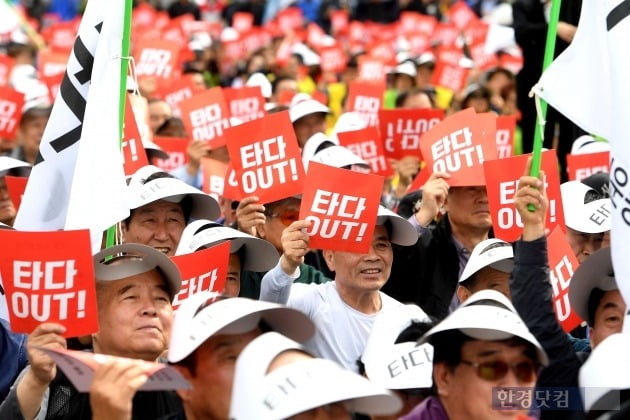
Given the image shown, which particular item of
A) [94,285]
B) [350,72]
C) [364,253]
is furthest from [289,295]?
[350,72]

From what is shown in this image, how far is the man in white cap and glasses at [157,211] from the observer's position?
7.32 m

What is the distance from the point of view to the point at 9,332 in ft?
19.9

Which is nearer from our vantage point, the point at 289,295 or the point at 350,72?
the point at 289,295

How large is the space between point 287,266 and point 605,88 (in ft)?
5.49

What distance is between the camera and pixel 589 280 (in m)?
5.49

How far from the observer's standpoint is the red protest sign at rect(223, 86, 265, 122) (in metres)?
11.6

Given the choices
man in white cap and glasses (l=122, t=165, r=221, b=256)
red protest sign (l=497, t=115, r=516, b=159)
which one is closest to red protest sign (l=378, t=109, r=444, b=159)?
red protest sign (l=497, t=115, r=516, b=159)

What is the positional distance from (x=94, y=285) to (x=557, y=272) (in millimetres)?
2176

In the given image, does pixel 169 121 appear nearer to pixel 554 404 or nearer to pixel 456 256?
pixel 456 256

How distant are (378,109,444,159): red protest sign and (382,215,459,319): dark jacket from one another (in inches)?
110

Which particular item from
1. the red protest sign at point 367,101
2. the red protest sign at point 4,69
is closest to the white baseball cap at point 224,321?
the red protest sign at point 367,101

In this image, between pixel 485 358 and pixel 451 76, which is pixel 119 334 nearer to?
pixel 485 358

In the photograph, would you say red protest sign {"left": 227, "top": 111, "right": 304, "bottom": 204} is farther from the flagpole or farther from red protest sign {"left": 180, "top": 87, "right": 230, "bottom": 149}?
red protest sign {"left": 180, "top": 87, "right": 230, "bottom": 149}

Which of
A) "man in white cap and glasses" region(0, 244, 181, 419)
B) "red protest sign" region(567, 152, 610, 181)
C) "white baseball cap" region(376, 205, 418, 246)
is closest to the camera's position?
"man in white cap and glasses" region(0, 244, 181, 419)
